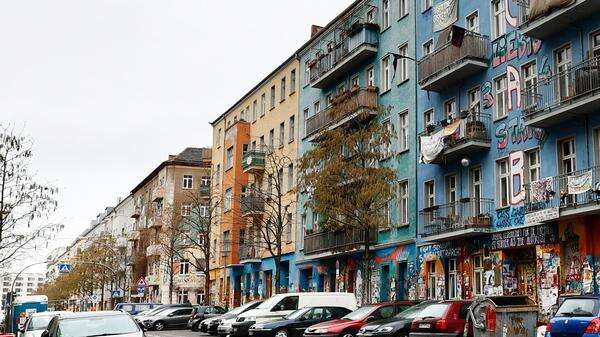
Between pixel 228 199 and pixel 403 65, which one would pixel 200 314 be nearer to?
pixel 403 65

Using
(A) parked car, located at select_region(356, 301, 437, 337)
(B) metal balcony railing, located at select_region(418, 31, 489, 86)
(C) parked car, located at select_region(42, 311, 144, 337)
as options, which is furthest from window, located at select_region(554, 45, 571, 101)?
(C) parked car, located at select_region(42, 311, 144, 337)

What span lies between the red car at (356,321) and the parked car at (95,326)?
8625 mm

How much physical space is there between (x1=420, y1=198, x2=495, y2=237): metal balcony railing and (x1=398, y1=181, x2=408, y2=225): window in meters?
2.64

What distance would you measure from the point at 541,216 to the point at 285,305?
1063 centimetres

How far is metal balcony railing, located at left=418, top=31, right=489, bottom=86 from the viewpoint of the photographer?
3031 cm

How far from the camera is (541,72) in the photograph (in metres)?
27.2

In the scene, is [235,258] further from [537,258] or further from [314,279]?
[537,258]

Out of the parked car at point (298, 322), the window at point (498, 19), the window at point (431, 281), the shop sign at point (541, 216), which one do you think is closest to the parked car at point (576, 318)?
the shop sign at point (541, 216)

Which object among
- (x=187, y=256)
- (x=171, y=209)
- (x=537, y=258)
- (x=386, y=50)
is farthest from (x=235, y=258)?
(x=537, y=258)

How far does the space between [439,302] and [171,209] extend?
42.4 meters

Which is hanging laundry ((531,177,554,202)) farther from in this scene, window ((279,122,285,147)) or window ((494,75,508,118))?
window ((279,122,285,147))

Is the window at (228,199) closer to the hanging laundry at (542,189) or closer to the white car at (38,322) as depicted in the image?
the white car at (38,322)

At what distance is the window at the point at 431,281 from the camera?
3256 centimetres

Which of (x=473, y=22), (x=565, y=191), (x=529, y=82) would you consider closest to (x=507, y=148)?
(x=529, y=82)
